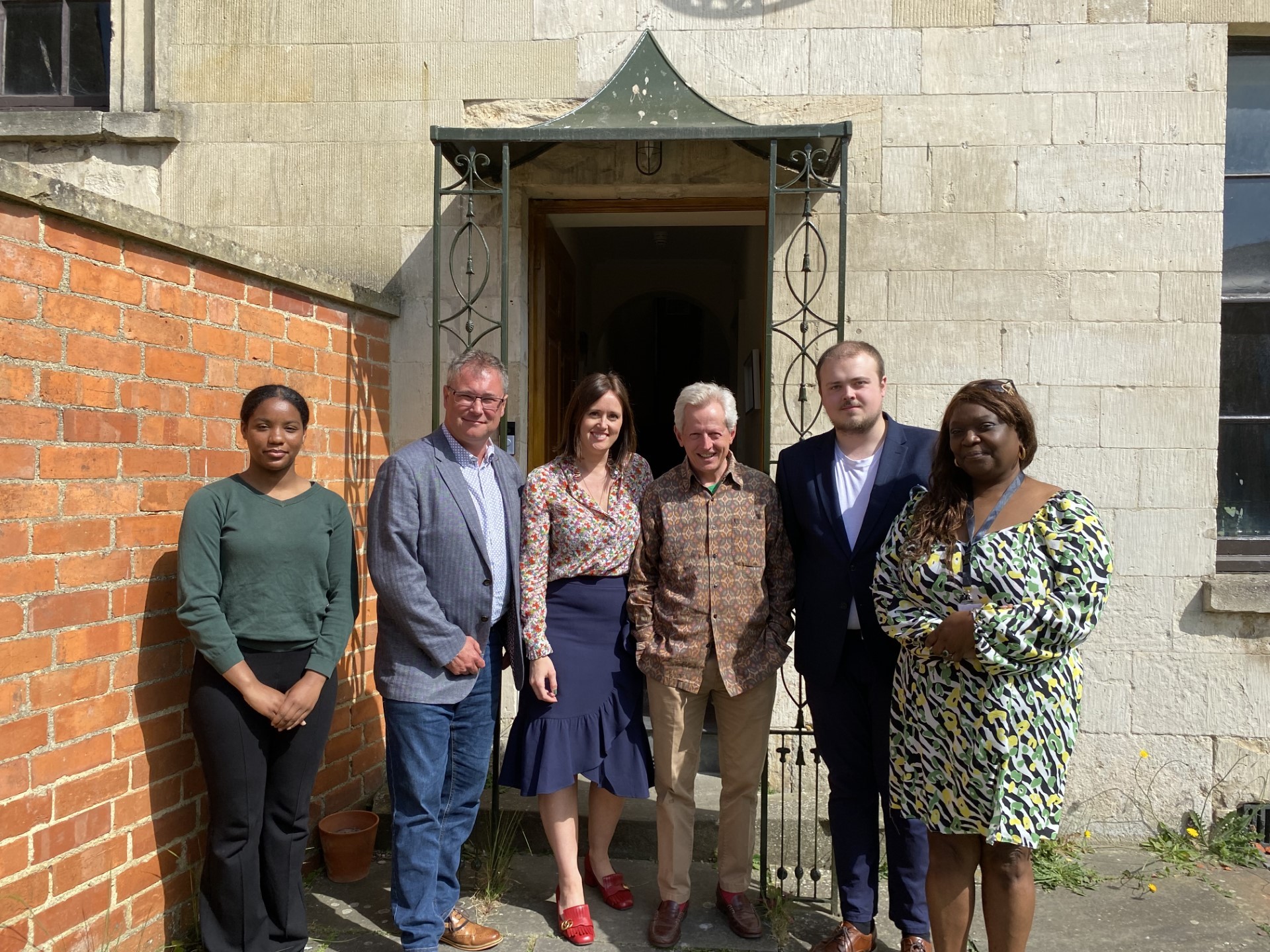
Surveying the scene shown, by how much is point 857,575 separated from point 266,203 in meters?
3.24

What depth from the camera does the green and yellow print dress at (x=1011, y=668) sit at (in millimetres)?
2471

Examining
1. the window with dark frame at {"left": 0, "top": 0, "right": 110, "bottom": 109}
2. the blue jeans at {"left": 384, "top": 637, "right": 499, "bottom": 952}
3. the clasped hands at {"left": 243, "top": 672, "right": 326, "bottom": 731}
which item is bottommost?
the blue jeans at {"left": 384, "top": 637, "right": 499, "bottom": 952}

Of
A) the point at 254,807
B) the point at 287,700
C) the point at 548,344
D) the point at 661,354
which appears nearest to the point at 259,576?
the point at 287,700

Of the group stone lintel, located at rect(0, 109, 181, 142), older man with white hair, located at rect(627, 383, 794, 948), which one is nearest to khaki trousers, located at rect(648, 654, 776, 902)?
older man with white hair, located at rect(627, 383, 794, 948)

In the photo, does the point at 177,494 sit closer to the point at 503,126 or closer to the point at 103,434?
the point at 103,434

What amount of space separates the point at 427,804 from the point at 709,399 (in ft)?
5.18

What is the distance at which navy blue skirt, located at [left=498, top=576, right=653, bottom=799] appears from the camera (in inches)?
127

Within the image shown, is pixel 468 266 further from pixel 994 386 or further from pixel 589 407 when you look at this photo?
pixel 994 386

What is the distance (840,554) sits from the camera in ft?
10.0

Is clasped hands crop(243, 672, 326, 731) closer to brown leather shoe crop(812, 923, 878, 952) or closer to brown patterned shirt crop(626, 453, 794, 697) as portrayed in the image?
brown patterned shirt crop(626, 453, 794, 697)

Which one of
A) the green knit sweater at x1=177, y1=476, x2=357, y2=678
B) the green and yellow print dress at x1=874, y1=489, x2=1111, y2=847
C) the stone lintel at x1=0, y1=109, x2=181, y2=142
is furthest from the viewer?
the stone lintel at x1=0, y1=109, x2=181, y2=142

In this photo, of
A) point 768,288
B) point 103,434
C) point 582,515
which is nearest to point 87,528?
point 103,434

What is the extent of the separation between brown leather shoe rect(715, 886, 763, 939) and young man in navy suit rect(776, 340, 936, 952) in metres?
0.22

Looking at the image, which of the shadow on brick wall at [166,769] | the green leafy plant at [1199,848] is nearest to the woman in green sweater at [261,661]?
the shadow on brick wall at [166,769]
